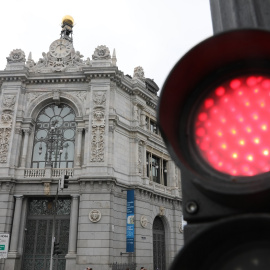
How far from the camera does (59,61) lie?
2506 cm

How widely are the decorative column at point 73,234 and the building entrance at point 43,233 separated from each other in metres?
0.79

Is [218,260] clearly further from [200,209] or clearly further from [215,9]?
[215,9]

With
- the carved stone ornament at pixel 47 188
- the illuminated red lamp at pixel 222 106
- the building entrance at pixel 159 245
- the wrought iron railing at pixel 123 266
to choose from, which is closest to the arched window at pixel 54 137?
the carved stone ornament at pixel 47 188

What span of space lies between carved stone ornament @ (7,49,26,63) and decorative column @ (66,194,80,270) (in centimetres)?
1217

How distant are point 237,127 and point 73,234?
20719mm

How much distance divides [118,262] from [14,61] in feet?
57.8

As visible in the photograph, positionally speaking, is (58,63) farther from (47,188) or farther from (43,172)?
(47,188)

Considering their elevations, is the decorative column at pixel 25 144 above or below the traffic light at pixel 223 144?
above

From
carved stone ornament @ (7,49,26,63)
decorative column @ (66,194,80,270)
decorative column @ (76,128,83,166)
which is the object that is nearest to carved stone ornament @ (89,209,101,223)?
decorative column @ (66,194,80,270)

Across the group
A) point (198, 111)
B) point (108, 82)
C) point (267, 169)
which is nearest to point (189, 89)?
point (198, 111)

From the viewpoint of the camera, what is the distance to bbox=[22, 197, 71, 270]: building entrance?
20.3 meters

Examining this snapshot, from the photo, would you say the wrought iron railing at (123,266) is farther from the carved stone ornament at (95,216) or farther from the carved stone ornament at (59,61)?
the carved stone ornament at (59,61)

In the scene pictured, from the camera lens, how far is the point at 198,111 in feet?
3.60

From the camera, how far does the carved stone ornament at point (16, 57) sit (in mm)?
24828
